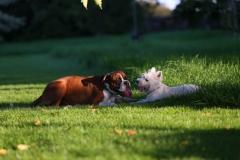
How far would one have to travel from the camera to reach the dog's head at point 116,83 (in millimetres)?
9312

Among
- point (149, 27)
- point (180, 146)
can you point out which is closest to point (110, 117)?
point (180, 146)

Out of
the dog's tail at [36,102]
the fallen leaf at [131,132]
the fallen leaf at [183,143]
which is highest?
the fallen leaf at [131,132]

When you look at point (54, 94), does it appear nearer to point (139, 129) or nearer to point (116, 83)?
point (116, 83)

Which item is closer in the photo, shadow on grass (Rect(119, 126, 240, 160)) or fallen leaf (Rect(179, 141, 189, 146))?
shadow on grass (Rect(119, 126, 240, 160))

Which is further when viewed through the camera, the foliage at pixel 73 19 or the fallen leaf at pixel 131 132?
the foliage at pixel 73 19

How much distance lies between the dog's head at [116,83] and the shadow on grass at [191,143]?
3.06 metres

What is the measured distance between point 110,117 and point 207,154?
254cm

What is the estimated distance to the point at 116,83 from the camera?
30.6ft

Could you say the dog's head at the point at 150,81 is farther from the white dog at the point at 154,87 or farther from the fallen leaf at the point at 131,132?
the fallen leaf at the point at 131,132

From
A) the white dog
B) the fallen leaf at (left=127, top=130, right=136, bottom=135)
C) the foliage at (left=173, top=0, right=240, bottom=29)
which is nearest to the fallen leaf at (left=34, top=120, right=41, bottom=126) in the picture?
the fallen leaf at (left=127, top=130, right=136, bottom=135)

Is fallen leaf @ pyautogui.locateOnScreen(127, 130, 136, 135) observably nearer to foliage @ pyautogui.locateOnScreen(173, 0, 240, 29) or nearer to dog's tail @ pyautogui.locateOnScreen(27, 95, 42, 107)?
dog's tail @ pyautogui.locateOnScreen(27, 95, 42, 107)

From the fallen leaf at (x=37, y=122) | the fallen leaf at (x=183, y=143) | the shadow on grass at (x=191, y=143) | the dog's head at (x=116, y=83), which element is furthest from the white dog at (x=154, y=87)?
the fallen leaf at (x=183, y=143)

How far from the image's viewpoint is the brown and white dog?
30.7 ft

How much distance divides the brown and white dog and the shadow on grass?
311 cm
